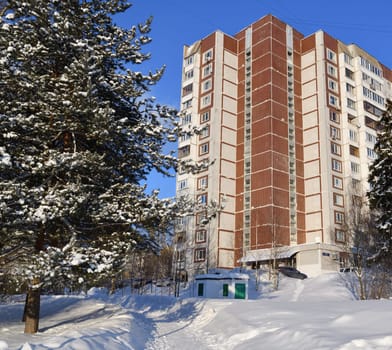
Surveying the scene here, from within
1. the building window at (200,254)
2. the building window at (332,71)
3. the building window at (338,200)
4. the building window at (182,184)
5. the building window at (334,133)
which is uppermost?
the building window at (332,71)

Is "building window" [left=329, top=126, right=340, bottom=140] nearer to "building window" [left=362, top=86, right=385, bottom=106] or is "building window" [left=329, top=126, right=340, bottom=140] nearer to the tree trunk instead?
"building window" [left=362, top=86, right=385, bottom=106]

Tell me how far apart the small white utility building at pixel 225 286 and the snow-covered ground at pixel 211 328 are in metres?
9.83

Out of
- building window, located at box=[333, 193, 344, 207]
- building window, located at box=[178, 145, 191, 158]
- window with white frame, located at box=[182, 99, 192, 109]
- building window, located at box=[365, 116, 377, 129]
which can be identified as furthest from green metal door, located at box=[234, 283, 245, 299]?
building window, located at box=[365, 116, 377, 129]

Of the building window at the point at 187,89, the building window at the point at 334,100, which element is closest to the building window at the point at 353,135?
the building window at the point at 334,100

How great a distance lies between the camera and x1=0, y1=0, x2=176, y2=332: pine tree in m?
10.8

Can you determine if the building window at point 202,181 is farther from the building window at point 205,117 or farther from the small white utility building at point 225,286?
the small white utility building at point 225,286

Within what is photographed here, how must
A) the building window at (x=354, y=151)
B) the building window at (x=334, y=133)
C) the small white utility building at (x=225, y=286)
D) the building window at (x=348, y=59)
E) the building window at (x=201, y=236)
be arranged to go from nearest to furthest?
1. the small white utility building at (x=225, y=286)
2. the building window at (x=201, y=236)
3. the building window at (x=334, y=133)
4. the building window at (x=354, y=151)
5. the building window at (x=348, y=59)

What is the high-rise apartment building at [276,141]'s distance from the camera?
5600 cm

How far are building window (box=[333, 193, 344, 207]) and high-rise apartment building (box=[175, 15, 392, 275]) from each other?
0.14 meters

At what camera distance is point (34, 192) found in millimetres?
10758

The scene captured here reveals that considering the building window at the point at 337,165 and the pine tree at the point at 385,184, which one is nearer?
the pine tree at the point at 385,184

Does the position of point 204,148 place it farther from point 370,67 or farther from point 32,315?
point 32,315

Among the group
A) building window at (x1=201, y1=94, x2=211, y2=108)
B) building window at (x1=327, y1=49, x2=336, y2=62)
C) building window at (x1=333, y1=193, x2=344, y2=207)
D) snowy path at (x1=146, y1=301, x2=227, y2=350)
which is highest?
building window at (x1=327, y1=49, x2=336, y2=62)

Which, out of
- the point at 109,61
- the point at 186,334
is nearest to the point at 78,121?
the point at 109,61
